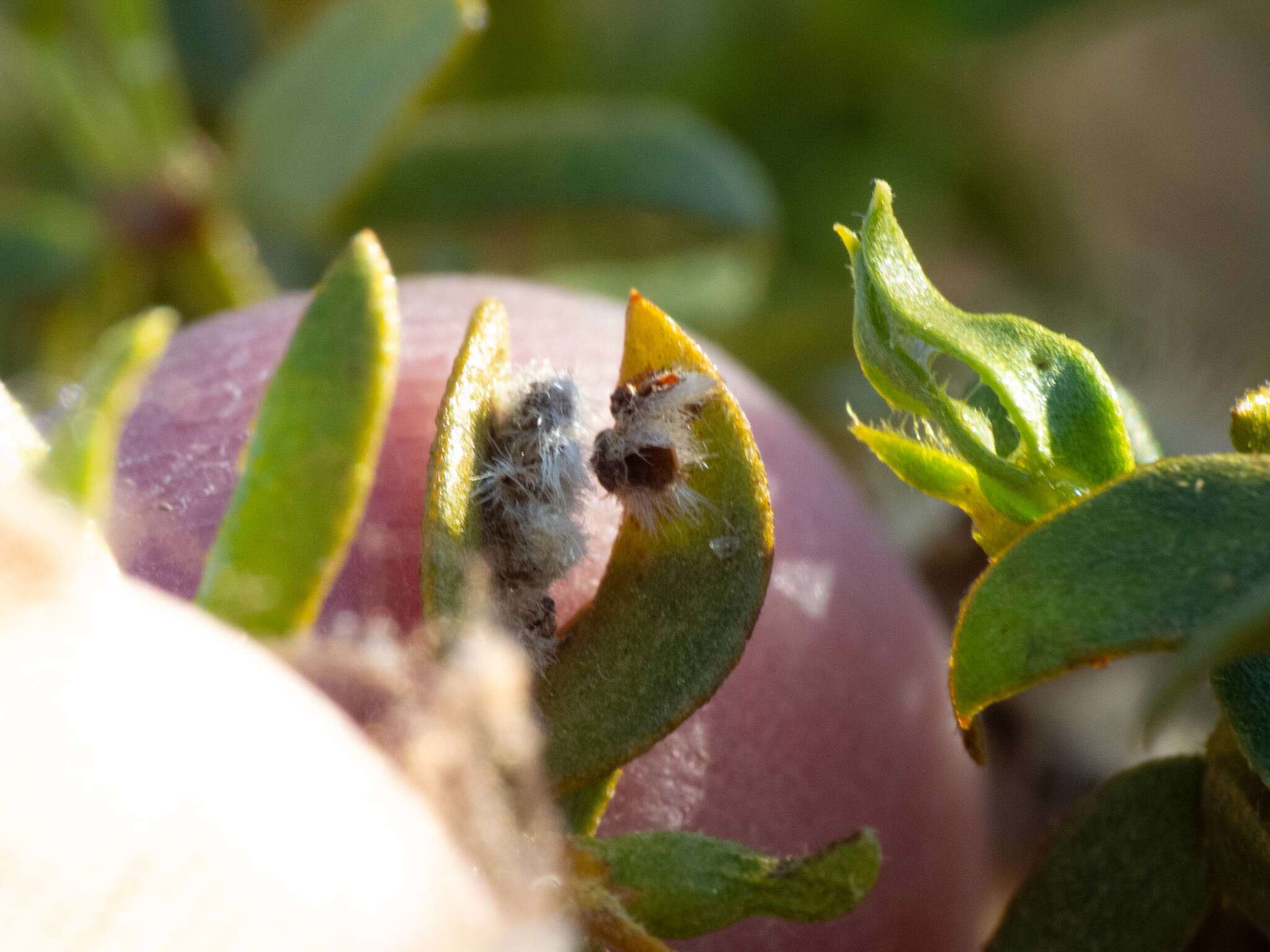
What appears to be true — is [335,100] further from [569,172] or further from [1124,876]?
[1124,876]

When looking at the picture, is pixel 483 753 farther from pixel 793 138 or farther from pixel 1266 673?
pixel 793 138

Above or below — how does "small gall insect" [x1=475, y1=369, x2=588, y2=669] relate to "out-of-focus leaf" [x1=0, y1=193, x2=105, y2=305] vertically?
above

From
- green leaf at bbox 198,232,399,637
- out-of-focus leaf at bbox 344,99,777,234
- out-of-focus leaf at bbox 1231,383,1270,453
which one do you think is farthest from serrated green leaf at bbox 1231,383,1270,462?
out-of-focus leaf at bbox 344,99,777,234

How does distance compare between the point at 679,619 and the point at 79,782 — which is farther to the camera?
the point at 679,619

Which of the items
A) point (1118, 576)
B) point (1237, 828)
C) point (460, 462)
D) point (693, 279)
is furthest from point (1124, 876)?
point (693, 279)

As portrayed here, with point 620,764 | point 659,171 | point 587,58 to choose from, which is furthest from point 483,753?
point 587,58

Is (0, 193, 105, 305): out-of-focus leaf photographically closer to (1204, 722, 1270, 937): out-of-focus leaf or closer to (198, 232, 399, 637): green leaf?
(198, 232, 399, 637): green leaf

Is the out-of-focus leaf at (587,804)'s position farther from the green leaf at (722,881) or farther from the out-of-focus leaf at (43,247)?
the out-of-focus leaf at (43,247)
